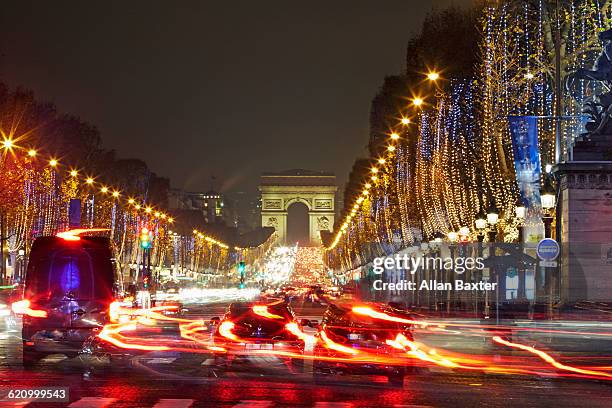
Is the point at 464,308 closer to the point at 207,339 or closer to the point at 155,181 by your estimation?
the point at 207,339

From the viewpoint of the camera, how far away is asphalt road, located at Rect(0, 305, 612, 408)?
16375mm

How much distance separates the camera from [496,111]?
167 feet

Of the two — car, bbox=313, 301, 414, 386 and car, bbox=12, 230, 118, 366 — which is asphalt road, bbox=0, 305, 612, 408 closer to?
car, bbox=313, 301, 414, 386

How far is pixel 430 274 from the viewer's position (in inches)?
1694

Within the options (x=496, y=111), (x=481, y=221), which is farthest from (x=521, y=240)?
(x=496, y=111)

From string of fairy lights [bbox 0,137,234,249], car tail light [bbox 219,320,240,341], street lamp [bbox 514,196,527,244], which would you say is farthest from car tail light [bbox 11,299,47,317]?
string of fairy lights [bbox 0,137,234,249]

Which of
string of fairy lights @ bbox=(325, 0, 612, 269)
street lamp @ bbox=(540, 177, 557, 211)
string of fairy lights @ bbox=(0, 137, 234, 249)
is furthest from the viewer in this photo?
string of fairy lights @ bbox=(0, 137, 234, 249)

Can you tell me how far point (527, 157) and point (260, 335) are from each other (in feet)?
81.0

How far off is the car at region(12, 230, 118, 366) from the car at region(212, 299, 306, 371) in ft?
8.34

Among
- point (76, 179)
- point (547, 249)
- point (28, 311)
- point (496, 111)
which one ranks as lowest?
point (28, 311)

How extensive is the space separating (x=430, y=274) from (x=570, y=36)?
530 inches

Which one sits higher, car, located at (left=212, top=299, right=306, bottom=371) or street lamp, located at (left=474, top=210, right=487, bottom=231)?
street lamp, located at (left=474, top=210, right=487, bottom=231)

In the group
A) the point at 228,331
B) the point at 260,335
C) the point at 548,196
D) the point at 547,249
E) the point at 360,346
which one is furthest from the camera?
the point at 548,196

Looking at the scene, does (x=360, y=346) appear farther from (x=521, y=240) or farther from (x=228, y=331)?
(x=521, y=240)
